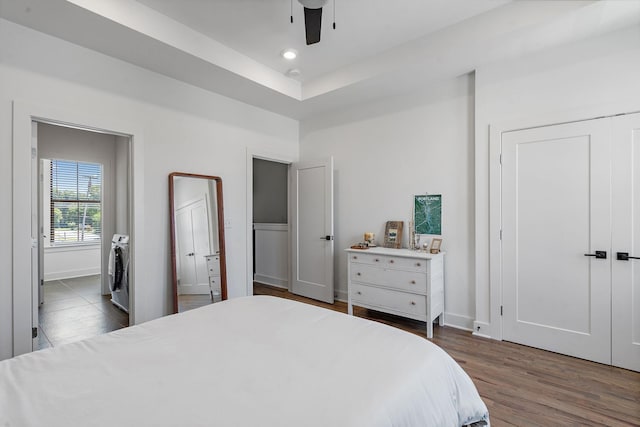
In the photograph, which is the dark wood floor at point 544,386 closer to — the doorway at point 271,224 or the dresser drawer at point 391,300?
the dresser drawer at point 391,300

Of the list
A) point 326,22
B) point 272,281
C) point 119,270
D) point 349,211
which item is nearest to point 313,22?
point 326,22

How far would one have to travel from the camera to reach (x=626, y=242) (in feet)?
7.91

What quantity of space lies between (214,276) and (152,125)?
5.69ft

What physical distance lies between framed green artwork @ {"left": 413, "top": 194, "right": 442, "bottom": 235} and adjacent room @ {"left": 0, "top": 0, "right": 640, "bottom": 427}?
0.04 m

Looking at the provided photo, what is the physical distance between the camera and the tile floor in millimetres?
3041

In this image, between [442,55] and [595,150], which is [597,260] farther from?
[442,55]

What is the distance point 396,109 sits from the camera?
3.70 metres

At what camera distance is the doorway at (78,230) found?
3.41m

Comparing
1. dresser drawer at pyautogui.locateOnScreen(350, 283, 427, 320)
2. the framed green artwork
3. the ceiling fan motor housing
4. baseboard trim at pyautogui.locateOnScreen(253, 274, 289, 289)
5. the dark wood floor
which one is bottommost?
the dark wood floor

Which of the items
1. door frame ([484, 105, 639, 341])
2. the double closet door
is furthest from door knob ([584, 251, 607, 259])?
door frame ([484, 105, 639, 341])

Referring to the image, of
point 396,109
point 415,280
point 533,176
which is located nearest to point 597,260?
point 533,176

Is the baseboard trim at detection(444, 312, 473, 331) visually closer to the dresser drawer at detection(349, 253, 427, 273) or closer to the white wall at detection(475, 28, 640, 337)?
the white wall at detection(475, 28, 640, 337)

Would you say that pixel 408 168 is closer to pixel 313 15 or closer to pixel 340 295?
pixel 340 295

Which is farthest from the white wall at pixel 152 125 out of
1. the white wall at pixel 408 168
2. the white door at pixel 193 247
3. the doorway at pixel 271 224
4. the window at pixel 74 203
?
the window at pixel 74 203
